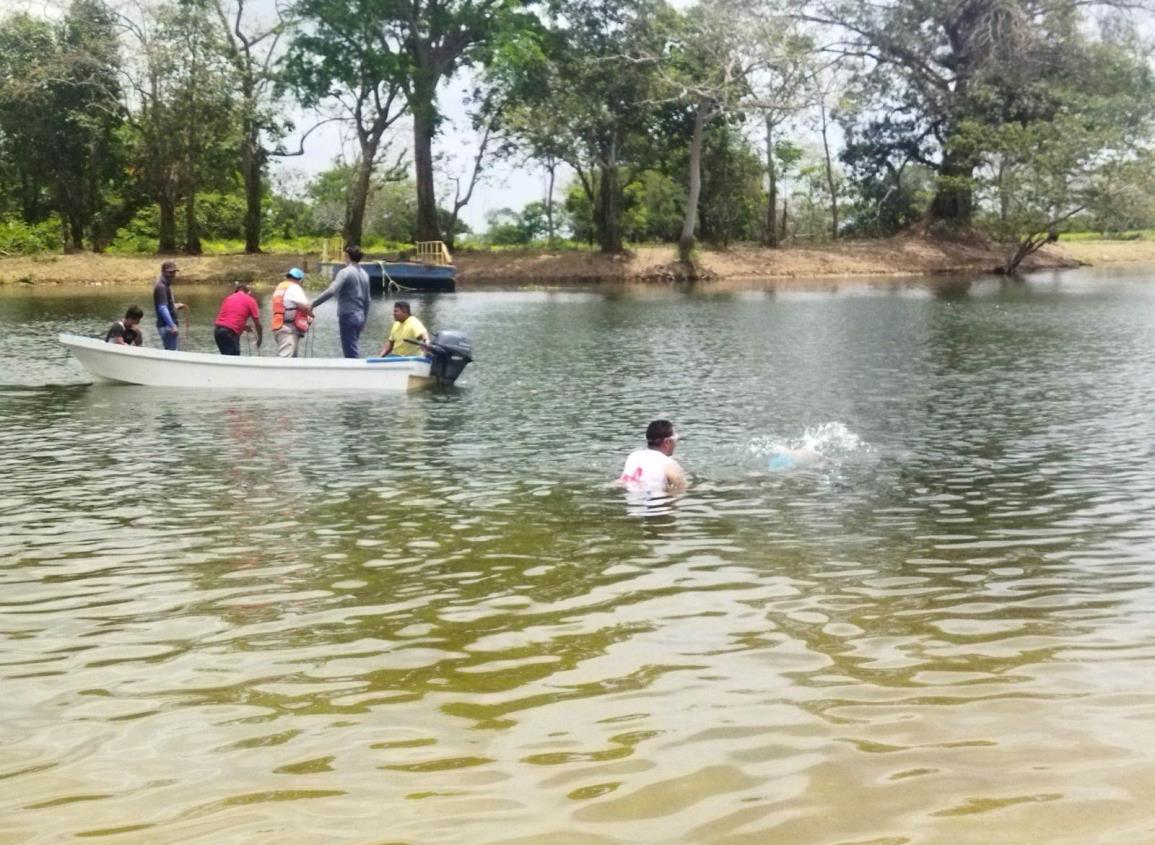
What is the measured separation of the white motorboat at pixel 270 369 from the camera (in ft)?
62.9

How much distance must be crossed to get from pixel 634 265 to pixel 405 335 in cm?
4086

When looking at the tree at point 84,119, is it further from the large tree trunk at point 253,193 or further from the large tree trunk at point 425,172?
the large tree trunk at point 425,172

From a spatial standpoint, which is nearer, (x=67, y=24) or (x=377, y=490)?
(x=377, y=490)

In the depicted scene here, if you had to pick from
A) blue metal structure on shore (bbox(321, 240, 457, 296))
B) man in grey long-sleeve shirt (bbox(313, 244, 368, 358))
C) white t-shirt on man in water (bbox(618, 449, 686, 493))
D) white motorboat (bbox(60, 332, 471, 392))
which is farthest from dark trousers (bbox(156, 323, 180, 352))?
blue metal structure on shore (bbox(321, 240, 457, 296))

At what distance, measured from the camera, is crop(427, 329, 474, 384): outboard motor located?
19.7 metres

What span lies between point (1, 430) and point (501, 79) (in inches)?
1936

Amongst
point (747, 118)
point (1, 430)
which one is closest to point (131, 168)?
point (747, 118)

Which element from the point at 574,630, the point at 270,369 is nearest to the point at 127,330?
the point at 270,369

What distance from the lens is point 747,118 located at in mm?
61312

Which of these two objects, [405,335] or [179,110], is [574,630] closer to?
[405,335]

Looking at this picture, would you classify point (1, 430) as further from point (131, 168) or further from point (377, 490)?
point (131, 168)

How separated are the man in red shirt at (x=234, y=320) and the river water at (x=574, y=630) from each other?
381 cm

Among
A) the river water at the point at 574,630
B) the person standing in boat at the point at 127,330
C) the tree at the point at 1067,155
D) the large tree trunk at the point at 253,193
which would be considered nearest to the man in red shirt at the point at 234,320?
the person standing in boat at the point at 127,330

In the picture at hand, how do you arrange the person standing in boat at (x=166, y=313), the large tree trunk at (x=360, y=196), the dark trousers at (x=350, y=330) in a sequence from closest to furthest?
the person standing in boat at (x=166, y=313)
the dark trousers at (x=350, y=330)
the large tree trunk at (x=360, y=196)
